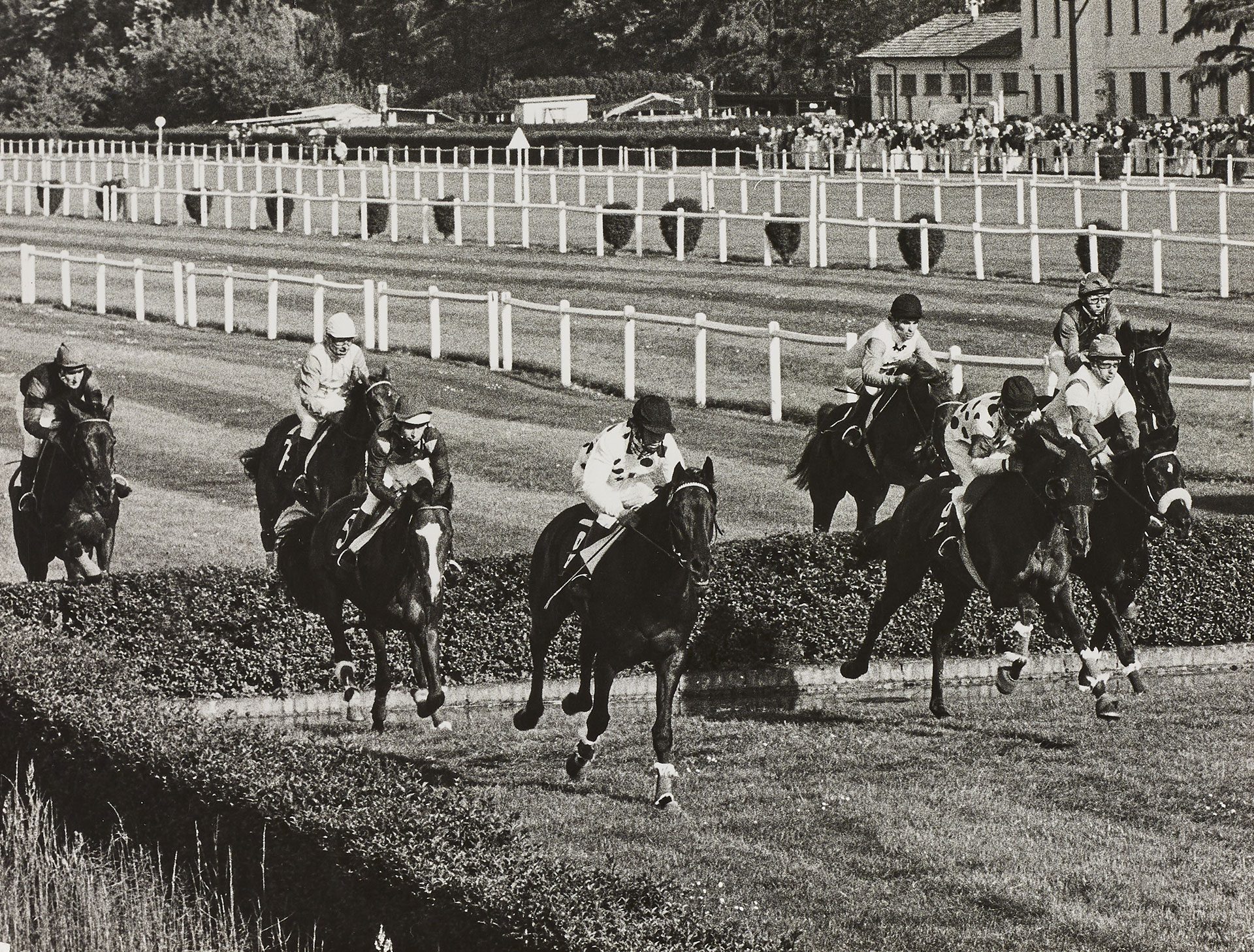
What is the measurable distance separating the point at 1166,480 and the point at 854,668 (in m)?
2.44

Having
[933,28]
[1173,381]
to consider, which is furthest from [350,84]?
[1173,381]

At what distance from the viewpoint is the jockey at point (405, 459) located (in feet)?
39.9

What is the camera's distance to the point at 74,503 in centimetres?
1580

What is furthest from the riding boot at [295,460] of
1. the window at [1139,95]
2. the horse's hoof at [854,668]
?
the window at [1139,95]

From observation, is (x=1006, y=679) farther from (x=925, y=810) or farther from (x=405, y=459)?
(x=405, y=459)

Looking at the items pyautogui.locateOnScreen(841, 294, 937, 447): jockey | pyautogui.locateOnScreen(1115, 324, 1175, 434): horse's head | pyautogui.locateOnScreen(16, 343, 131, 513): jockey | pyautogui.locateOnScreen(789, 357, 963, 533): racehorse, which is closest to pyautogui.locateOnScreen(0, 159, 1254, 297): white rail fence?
pyautogui.locateOnScreen(789, 357, 963, 533): racehorse

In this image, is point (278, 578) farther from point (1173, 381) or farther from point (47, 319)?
point (47, 319)

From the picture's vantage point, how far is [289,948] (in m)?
9.14

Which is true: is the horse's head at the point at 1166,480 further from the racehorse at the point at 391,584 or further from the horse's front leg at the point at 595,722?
the racehorse at the point at 391,584

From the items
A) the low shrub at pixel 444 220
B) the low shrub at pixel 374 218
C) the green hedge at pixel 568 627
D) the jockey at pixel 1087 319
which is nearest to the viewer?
the green hedge at pixel 568 627

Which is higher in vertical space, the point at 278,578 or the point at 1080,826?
the point at 278,578

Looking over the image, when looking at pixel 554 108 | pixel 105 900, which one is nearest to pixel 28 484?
pixel 105 900

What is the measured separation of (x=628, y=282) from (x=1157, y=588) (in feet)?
68.1

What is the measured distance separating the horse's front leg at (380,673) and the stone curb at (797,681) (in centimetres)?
140
